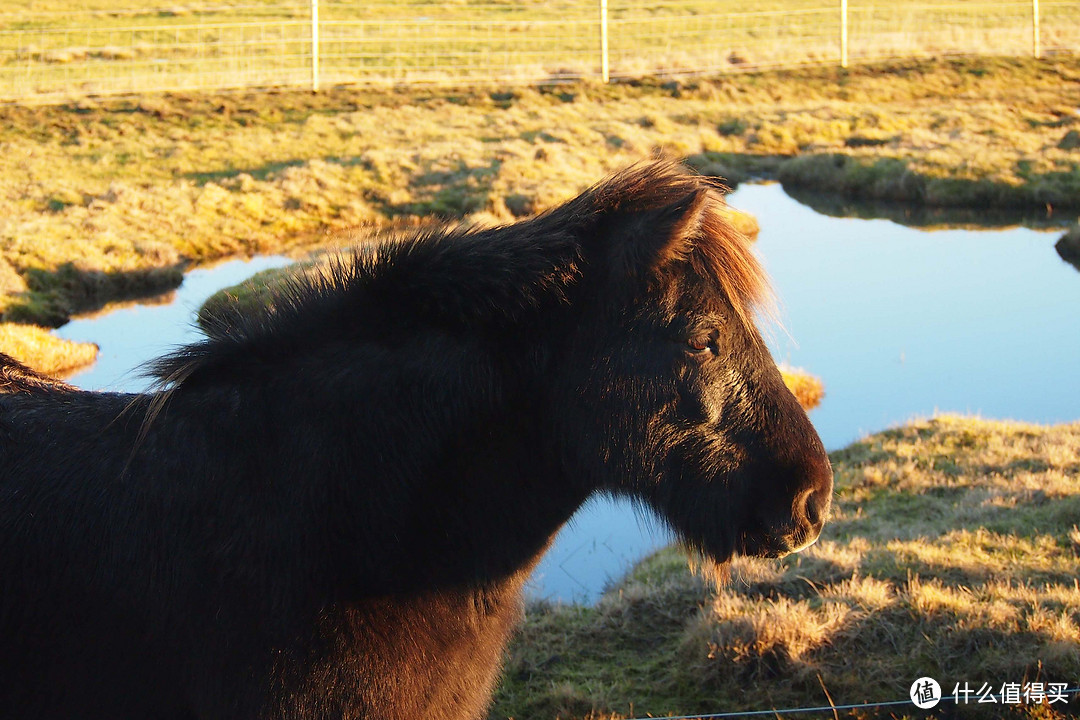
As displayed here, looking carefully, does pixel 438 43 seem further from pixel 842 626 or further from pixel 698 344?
pixel 698 344

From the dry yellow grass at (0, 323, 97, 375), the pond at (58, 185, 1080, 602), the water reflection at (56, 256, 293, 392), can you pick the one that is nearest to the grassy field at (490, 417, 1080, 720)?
the pond at (58, 185, 1080, 602)

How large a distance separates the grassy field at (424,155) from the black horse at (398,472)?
1073 centimetres

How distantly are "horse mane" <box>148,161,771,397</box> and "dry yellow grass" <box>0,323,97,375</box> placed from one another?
825 cm

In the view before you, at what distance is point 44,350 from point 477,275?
9.30 metres

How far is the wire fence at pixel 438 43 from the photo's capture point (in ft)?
98.4

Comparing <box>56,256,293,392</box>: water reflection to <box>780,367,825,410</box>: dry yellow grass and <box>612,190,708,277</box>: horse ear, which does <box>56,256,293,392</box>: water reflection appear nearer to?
<box>780,367,825,410</box>: dry yellow grass

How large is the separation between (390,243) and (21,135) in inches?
898

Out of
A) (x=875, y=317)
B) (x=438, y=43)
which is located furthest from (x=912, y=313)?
(x=438, y=43)

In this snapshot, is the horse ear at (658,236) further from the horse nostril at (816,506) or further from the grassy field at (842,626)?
the grassy field at (842,626)

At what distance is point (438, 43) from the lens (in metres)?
40.3

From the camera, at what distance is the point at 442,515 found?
2592 mm

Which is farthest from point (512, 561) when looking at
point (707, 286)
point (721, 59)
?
point (721, 59)

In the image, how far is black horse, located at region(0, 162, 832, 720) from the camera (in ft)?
8.21

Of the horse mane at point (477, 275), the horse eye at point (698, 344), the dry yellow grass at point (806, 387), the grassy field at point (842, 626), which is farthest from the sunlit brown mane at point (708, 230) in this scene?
the dry yellow grass at point (806, 387)
